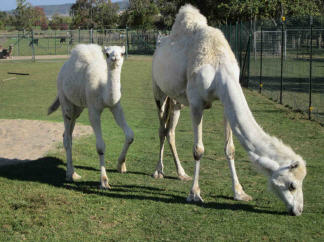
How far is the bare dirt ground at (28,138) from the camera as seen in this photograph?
830cm

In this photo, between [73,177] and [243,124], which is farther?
[73,177]

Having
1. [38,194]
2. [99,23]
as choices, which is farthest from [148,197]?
[99,23]

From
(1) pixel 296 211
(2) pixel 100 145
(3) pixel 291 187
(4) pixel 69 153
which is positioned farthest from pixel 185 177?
(3) pixel 291 187

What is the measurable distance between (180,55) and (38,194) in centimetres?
292

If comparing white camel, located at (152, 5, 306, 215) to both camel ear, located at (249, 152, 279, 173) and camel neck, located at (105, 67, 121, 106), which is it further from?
camel neck, located at (105, 67, 121, 106)

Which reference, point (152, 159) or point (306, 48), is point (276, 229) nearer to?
point (152, 159)

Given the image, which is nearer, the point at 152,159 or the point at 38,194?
the point at 38,194

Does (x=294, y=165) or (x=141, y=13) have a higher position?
(x=141, y=13)

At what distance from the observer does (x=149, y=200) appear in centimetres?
620

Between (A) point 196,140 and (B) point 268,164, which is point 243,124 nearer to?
(B) point 268,164

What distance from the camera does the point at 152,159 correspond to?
27.3ft

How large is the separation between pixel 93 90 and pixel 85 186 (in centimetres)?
151

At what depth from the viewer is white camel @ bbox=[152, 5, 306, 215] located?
5.02 metres

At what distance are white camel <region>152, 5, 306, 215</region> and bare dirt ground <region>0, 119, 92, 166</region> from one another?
8.72 feet
